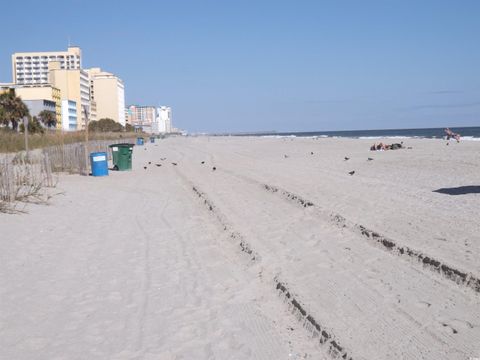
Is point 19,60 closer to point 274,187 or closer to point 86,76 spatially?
point 86,76

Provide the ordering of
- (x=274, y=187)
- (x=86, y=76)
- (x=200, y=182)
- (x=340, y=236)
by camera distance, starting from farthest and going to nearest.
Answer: (x=86, y=76)
(x=200, y=182)
(x=274, y=187)
(x=340, y=236)

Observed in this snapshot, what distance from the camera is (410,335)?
392 cm

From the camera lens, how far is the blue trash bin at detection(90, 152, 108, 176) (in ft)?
60.4

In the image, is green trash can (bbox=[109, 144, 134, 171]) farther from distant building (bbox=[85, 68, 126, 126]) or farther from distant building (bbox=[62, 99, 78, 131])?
distant building (bbox=[85, 68, 126, 126])

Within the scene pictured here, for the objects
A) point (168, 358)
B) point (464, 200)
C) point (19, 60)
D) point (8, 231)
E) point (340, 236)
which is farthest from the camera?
point (19, 60)

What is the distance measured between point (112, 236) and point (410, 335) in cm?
520

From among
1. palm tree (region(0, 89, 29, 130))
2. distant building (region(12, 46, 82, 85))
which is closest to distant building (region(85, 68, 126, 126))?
distant building (region(12, 46, 82, 85))

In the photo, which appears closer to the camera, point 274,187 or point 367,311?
point 367,311

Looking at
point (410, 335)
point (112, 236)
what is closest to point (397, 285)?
point (410, 335)

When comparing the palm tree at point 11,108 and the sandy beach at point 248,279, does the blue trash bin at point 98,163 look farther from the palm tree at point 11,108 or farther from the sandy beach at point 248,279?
the palm tree at point 11,108

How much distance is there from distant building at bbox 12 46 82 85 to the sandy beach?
17266 centimetres

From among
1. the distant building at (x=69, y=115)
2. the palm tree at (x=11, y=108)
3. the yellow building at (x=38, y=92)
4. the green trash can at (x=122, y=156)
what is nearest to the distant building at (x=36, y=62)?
the distant building at (x=69, y=115)

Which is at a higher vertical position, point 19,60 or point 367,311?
point 19,60

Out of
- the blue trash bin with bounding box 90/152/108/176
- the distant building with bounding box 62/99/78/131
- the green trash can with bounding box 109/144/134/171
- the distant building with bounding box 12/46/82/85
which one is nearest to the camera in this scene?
the blue trash bin with bounding box 90/152/108/176
